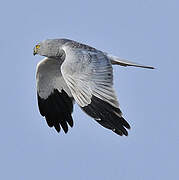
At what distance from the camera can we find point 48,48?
1323 centimetres

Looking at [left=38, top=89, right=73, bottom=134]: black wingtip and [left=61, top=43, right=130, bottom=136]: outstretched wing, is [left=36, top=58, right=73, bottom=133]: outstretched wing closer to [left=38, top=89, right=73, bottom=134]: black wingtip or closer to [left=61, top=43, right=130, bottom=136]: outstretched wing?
[left=38, top=89, right=73, bottom=134]: black wingtip

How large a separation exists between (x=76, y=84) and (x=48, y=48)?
89.5 inches

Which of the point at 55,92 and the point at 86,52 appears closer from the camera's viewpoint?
the point at 86,52

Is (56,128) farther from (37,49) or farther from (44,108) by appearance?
(37,49)

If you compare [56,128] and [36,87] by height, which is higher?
[36,87]

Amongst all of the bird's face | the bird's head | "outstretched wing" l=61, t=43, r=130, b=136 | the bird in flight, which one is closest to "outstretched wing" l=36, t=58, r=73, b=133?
the bird in flight

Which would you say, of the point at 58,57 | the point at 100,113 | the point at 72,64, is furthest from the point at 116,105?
the point at 58,57

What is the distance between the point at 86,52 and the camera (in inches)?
483

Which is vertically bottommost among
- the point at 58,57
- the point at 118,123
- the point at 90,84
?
the point at 118,123

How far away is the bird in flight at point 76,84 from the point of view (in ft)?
35.3

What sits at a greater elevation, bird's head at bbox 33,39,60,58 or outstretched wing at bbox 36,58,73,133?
bird's head at bbox 33,39,60,58

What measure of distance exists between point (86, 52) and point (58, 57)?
3.56 feet

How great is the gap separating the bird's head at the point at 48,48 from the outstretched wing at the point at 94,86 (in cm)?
85

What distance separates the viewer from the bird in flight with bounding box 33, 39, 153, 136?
35.3 ft
